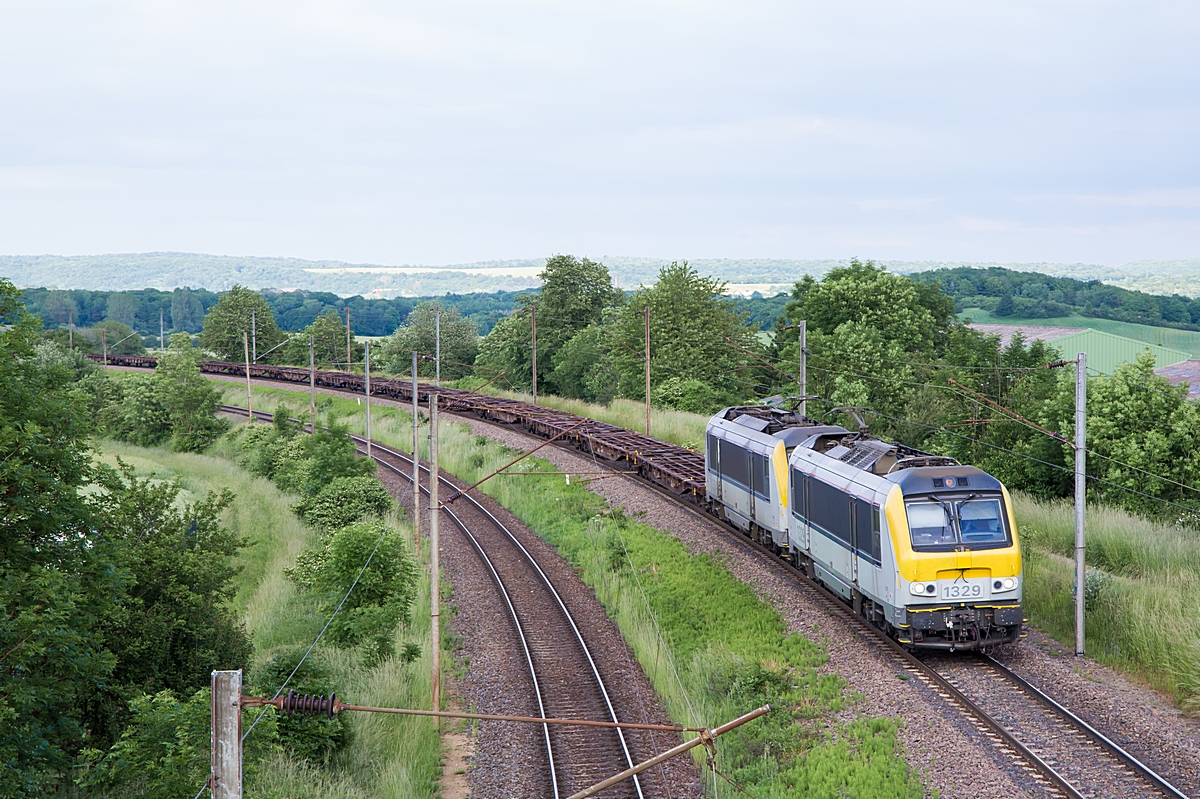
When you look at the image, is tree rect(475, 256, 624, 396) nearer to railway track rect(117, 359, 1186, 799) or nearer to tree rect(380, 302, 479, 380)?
tree rect(380, 302, 479, 380)

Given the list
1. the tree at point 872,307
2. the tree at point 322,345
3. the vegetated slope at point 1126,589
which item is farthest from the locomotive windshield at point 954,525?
the tree at point 322,345

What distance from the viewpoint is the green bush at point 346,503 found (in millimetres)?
34500

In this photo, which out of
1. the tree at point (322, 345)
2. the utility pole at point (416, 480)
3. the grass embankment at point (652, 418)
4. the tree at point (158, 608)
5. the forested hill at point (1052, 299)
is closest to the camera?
the tree at point (158, 608)

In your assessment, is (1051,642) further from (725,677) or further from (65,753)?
(65,753)

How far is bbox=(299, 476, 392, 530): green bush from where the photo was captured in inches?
1358

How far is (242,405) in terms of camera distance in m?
71.4

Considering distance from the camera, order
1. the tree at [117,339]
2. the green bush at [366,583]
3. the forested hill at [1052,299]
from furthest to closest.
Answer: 1. the forested hill at [1052,299]
2. the tree at [117,339]
3. the green bush at [366,583]

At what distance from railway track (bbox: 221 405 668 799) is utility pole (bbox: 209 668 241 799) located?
7.85 m

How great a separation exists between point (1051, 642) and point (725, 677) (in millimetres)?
6519

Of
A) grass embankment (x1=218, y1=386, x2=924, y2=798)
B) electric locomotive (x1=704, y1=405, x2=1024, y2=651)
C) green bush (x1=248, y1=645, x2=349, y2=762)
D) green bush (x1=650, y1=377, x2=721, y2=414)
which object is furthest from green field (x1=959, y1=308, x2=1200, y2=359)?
green bush (x1=248, y1=645, x2=349, y2=762)

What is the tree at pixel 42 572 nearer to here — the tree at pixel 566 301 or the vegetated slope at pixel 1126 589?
the vegetated slope at pixel 1126 589

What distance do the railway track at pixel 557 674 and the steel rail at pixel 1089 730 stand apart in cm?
650

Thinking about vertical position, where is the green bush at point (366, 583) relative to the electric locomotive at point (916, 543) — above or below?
below

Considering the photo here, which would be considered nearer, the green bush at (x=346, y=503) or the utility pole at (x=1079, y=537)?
the utility pole at (x=1079, y=537)
